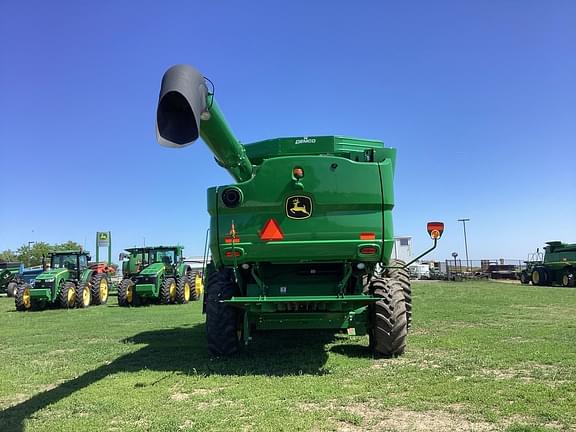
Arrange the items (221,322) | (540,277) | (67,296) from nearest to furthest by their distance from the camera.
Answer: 1. (221,322)
2. (67,296)
3. (540,277)

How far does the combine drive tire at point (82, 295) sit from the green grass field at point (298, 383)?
1133 cm

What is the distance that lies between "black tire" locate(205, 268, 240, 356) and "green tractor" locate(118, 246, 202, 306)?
1352cm

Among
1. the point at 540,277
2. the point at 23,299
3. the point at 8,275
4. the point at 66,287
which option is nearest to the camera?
the point at 23,299

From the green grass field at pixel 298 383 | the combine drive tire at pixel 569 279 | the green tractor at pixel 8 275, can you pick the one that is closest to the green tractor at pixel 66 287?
the green tractor at pixel 8 275

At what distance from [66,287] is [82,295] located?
→ 0.77 metres

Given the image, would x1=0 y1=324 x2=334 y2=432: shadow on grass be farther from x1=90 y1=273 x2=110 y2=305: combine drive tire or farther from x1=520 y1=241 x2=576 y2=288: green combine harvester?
x1=520 y1=241 x2=576 y2=288: green combine harvester

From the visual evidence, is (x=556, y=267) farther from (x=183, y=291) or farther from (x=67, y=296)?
(x=67, y=296)

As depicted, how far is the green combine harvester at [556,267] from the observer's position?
32.8 metres

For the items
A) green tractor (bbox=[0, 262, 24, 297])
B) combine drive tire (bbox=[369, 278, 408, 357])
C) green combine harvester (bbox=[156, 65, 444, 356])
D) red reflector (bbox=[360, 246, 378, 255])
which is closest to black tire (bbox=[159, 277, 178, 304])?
green combine harvester (bbox=[156, 65, 444, 356])

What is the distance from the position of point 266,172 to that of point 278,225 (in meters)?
0.74

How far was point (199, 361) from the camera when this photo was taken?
25.1ft

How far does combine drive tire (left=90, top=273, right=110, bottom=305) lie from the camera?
22.7 meters

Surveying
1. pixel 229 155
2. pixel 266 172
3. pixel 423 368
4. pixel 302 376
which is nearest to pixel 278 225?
pixel 266 172

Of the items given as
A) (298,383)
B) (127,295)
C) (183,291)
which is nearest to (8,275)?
(127,295)
